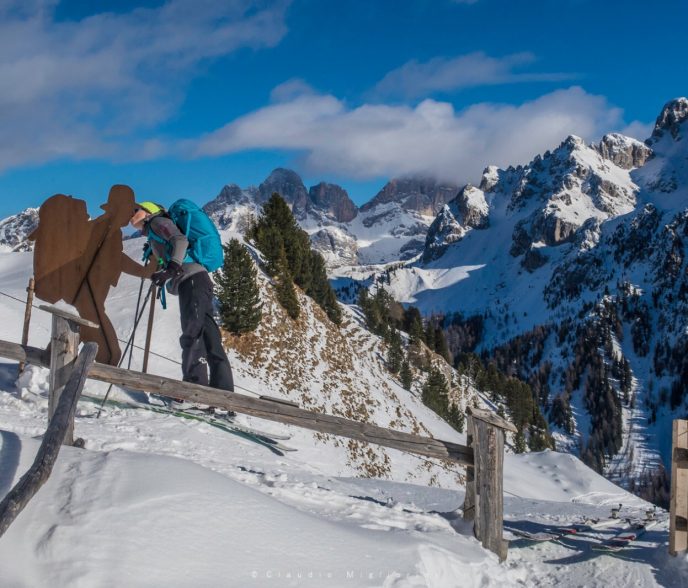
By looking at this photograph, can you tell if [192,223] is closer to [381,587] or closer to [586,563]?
[381,587]

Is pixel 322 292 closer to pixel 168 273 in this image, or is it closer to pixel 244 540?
pixel 168 273

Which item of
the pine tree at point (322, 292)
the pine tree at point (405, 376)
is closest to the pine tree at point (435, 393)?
the pine tree at point (405, 376)

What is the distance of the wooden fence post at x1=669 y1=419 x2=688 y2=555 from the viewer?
5.98 m

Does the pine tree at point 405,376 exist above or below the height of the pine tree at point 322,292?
below

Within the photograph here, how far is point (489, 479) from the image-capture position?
19.9ft

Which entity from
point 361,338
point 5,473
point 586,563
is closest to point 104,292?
point 5,473

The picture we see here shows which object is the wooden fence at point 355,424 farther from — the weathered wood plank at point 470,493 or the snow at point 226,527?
the snow at point 226,527

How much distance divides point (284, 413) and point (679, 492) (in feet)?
13.9

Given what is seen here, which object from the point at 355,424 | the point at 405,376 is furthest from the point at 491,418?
the point at 405,376

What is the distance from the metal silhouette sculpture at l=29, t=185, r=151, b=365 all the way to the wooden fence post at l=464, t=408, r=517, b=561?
6957 mm

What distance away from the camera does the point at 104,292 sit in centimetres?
1070

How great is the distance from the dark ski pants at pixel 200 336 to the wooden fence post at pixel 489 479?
372 centimetres

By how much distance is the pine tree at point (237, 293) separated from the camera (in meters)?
21.3

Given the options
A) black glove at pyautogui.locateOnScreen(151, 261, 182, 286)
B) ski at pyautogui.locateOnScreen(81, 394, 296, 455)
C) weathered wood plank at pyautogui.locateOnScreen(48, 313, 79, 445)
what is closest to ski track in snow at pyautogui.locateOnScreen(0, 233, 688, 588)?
weathered wood plank at pyautogui.locateOnScreen(48, 313, 79, 445)
